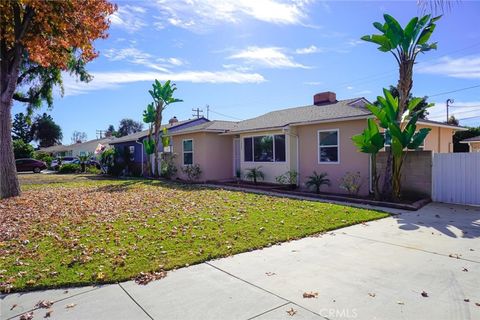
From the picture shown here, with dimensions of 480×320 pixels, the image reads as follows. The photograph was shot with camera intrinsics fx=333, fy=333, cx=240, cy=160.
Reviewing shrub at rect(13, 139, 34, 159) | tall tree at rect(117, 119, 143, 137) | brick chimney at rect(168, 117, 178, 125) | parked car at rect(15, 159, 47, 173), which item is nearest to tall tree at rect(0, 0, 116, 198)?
brick chimney at rect(168, 117, 178, 125)

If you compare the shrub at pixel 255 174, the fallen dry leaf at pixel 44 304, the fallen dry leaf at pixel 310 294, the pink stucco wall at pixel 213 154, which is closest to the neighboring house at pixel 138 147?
the pink stucco wall at pixel 213 154

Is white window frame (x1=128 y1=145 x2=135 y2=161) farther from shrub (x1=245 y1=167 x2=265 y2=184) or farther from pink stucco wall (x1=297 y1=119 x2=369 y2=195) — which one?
pink stucco wall (x1=297 y1=119 x2=369 y2=195)

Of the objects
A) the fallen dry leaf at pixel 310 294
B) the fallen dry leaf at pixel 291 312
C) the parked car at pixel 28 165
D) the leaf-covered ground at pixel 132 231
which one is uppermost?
the parked car at pixel 28 165

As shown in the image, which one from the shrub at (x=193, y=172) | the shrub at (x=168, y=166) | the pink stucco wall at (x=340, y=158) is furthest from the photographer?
the shrub at (x=168, y=166)

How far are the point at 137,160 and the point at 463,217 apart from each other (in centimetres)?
2413

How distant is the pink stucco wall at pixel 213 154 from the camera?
18875mm

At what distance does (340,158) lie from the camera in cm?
1303

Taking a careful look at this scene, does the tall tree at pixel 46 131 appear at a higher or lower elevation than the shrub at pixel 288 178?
higher

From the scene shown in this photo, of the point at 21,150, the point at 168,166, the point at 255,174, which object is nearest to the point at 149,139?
the point at 168,166

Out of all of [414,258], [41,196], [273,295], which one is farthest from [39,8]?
[414,258]

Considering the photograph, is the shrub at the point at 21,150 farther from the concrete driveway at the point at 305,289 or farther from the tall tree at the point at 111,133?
the concrete driveway at the point at 305,289

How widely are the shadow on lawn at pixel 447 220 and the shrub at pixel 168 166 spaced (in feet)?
49.5

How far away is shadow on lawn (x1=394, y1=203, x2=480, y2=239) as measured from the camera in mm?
7020

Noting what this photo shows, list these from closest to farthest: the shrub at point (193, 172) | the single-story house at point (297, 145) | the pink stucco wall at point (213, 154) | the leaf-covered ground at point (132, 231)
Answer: the leaf-covered ground at point (132, 231)
the single-story house at point (297, 145)
the pink stucco wall at point (213, 154)
the shrub at point (193, 172)
